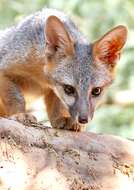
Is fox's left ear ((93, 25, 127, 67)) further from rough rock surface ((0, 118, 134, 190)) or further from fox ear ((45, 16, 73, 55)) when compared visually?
rough rock surface ((0, 118, 134, 190))

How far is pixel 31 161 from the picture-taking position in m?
4.48

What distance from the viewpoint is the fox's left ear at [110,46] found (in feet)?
19.2

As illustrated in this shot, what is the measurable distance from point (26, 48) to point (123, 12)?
5115mm

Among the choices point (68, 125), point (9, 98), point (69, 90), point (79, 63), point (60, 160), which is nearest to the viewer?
point (60, 160)

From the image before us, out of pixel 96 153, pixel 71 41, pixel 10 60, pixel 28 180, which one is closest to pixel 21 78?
pixel 10 60

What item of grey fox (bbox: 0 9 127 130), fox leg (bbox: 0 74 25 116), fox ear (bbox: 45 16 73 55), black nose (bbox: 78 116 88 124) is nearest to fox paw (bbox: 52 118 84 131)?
grey fox (bbox: 0 9 127 130)

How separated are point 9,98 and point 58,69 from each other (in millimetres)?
540

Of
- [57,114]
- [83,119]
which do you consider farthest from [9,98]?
[83,119]

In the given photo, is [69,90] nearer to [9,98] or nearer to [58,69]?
[58,69]

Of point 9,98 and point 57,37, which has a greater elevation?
point 57,37

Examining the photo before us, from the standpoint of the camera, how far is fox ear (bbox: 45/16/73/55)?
5.70 meters

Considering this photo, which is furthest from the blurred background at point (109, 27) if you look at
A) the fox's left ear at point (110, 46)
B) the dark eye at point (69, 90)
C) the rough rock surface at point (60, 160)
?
the rough rock surface at point (60, 160)

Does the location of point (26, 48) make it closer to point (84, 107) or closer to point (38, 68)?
point (38, 68)

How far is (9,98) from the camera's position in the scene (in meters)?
5.95
